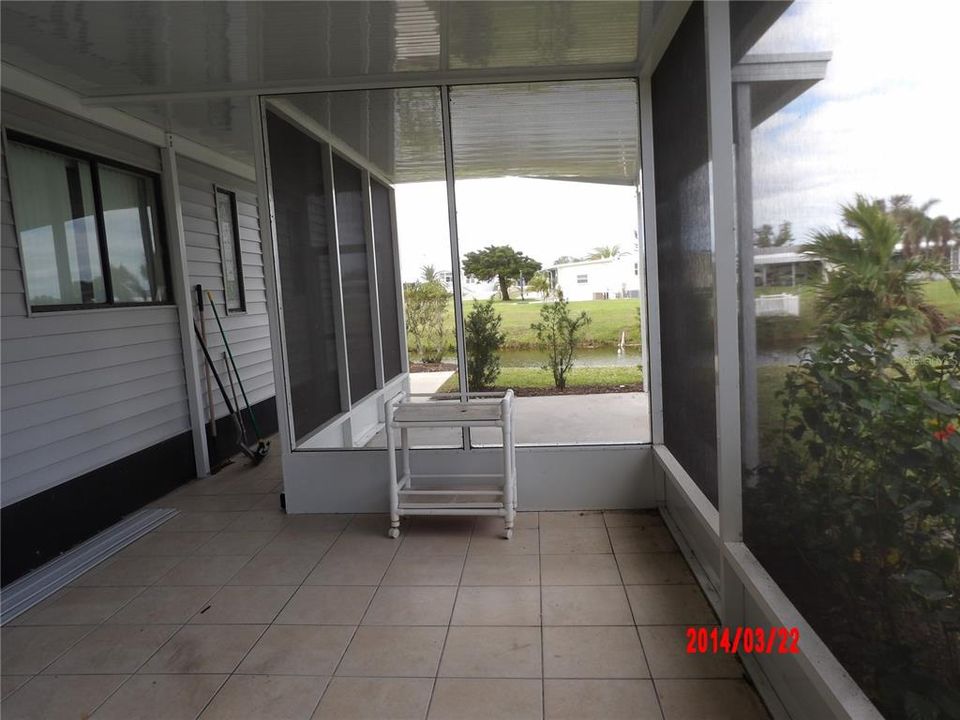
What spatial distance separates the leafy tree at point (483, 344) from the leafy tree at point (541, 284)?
272mm

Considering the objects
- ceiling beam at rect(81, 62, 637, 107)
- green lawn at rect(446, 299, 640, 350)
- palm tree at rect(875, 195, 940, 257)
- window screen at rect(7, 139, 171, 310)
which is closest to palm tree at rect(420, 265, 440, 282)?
green lawn at rect(446, 299, 640, 350)

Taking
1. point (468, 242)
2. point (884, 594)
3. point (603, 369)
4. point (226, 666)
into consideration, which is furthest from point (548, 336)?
point (884, 594)

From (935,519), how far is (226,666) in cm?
230

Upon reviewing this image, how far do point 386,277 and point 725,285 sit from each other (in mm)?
2257

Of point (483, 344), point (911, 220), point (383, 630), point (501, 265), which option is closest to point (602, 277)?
point (501, 265)

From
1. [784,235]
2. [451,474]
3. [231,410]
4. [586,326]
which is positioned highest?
[784,235]

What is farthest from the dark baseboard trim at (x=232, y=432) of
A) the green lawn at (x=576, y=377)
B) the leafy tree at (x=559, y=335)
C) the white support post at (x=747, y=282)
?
the white support post at (x=747, y=282)

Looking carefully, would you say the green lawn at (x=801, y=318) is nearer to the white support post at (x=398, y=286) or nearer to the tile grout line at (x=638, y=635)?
the tile grout line at (x=638, y=635)

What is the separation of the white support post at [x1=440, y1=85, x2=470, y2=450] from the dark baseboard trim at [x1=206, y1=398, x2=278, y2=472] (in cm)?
246

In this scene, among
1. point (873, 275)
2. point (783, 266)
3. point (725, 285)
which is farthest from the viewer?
point (725, 285)

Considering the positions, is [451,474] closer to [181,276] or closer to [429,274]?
[429,274]

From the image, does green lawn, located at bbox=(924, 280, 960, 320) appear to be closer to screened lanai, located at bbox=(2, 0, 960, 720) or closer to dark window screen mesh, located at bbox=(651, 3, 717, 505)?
screened lanai, located at bbox=(2, 0, 960, 720)

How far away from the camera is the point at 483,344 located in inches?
152

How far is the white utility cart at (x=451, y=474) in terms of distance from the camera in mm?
3412
